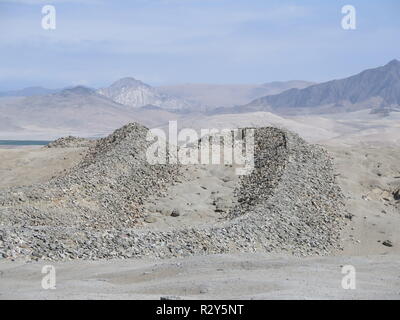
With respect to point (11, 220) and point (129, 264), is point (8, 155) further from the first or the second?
point (129, 264)

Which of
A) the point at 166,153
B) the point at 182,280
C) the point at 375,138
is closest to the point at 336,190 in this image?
the point at 166,153

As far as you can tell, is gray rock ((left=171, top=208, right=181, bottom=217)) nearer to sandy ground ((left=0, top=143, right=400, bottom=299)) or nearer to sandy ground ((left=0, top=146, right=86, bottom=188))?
sandy ground ((left=0, top=143, right=400, bottom=299))

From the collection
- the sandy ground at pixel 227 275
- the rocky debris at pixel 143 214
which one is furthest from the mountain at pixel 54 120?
the sandy ground at pixel 227 275

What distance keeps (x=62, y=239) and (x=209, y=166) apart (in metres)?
10.4

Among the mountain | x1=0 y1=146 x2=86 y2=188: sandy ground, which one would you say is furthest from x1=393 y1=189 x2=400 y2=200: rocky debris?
the mountain
